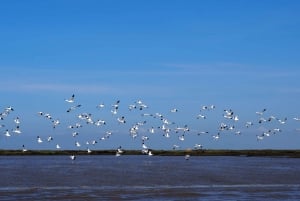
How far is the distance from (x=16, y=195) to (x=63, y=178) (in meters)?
11.8

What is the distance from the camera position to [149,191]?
3422 cm

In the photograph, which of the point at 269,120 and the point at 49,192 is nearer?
the point at 49,192

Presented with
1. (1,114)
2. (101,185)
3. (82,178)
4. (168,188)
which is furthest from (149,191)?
(1,114)

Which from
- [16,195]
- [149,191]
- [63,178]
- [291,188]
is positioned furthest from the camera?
[63,178]

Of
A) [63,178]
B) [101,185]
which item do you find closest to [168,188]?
[101,185]

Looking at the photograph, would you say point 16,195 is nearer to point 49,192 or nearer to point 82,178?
point 49,192

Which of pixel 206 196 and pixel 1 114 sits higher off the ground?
pixel 1 114

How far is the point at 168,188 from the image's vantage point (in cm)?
3600

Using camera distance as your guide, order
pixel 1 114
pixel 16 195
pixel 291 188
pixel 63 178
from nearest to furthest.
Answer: pixel 16 195, pixel 291 188, pixel 63 178, pixel 1 114

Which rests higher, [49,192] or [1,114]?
[1,114]

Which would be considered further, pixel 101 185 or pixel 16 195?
pixel 101 185

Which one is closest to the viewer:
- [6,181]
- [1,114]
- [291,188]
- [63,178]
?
[291,188]

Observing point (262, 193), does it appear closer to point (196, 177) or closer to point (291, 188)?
point (291, 188)

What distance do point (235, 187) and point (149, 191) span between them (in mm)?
5944
